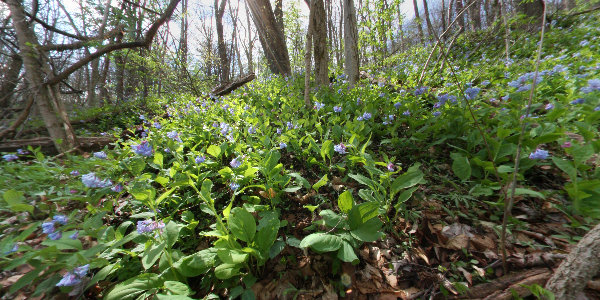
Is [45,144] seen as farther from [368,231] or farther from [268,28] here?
[268,28]

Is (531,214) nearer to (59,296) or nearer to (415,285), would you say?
(415,285)

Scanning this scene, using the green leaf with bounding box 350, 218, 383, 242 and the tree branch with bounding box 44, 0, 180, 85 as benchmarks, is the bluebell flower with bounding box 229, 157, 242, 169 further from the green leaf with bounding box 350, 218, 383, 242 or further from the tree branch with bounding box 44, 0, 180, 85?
the tree branch with bounding box 44, 0, 180, 85

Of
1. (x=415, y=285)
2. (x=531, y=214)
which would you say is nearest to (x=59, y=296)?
(x=415, y=285)

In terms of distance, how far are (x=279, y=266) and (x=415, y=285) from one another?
2.12 ft

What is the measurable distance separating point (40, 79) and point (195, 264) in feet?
11.2

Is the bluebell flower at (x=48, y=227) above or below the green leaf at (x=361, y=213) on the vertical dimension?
above

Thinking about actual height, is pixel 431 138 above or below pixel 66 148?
below

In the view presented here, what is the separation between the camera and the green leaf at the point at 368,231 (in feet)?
3.39

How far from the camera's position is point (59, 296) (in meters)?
1.04

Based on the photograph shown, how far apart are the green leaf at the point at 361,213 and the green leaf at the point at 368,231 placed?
2 cm

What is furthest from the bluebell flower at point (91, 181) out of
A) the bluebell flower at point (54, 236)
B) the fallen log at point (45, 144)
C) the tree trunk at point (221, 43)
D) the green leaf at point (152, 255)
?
the tree trunk at point (221, 43)

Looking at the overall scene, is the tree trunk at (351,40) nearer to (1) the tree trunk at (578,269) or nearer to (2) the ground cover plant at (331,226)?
(2) the ground cover plant at (331,226)

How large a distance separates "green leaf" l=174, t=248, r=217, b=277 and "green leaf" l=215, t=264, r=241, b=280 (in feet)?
0.27

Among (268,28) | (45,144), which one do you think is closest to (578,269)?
(45,144)
